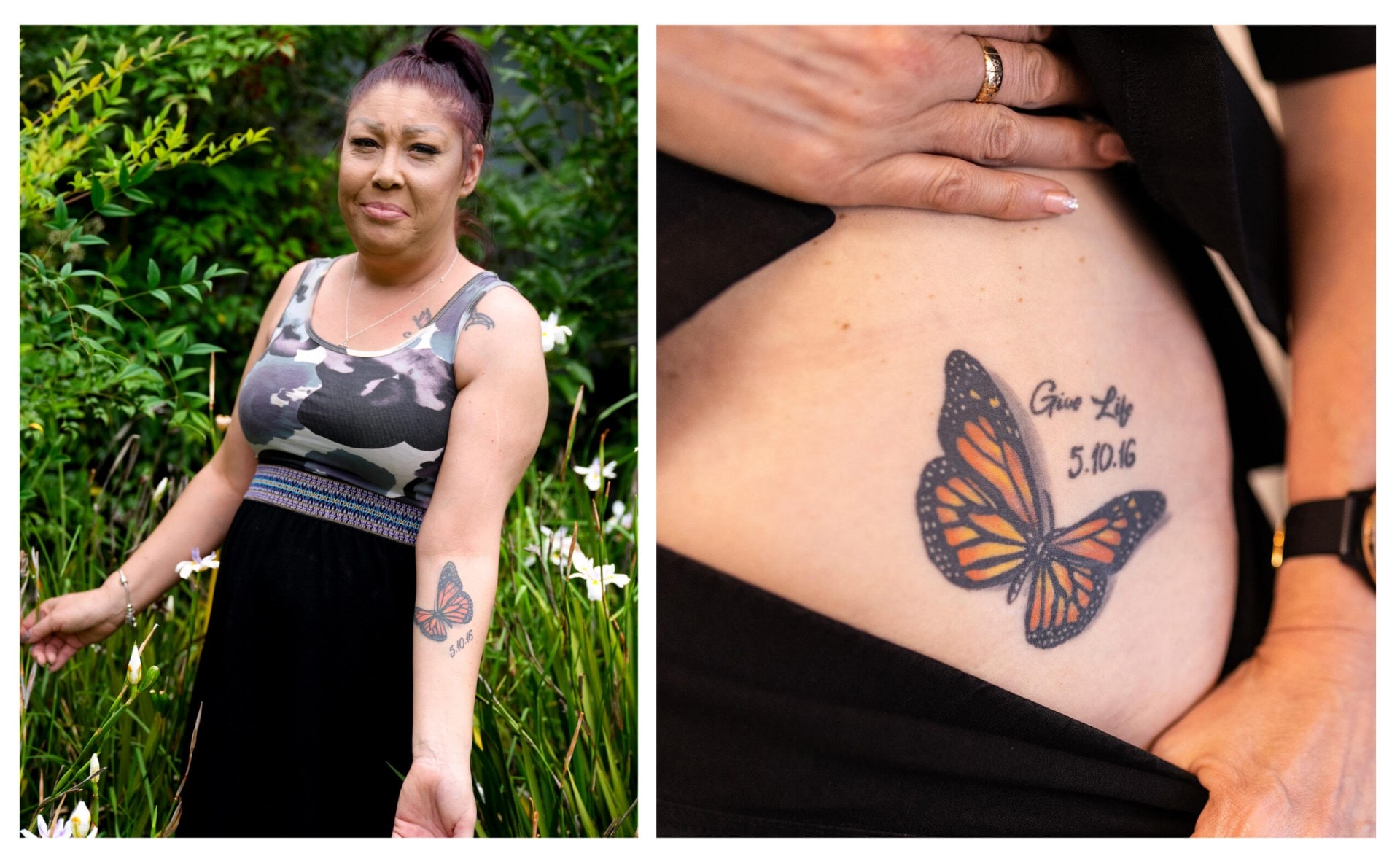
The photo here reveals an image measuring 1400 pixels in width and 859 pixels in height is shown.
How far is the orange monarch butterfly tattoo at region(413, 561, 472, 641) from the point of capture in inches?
46.2

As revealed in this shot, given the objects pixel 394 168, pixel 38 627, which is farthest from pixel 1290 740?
pixel 38 627

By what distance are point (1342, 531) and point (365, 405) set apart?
1.52 metres

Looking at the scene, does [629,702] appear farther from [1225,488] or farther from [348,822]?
[1225,488]

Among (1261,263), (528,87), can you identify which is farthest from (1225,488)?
(528,87)

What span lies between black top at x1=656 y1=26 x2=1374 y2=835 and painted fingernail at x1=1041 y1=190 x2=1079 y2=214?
0.12 metres

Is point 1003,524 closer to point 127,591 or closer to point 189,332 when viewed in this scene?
point 127,591

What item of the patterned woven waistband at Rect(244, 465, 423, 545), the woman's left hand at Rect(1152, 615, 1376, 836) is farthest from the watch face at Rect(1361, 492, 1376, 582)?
the patterned woven waistband at Rect(244, 465, 423, 545)

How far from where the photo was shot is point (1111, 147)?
1.36m

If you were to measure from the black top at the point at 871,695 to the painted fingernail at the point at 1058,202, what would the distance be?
0.12 metres

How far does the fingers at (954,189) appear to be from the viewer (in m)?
1.26

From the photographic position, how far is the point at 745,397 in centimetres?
129

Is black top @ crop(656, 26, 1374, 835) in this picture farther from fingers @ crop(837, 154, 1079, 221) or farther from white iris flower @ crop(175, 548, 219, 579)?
white iris flower @ crop(175, 548, 219, 579)
